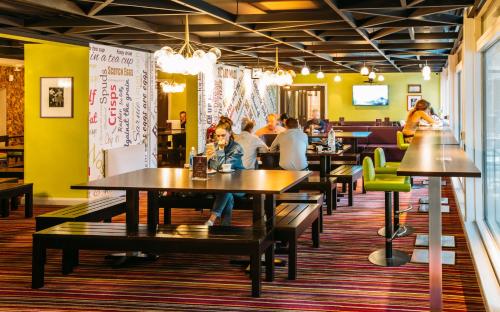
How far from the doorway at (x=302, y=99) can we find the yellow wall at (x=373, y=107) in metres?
0.21

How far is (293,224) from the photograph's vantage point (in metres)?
5.71

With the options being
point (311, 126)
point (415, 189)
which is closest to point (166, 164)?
point (311, 126)

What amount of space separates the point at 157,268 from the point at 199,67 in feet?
6.94

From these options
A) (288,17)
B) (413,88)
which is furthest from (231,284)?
(413,88)

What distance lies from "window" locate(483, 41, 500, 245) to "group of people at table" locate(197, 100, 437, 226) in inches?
96.7

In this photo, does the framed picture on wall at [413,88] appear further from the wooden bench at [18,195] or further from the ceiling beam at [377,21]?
the wooden bench at [18,195]

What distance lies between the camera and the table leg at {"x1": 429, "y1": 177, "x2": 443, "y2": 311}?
13.1 feet

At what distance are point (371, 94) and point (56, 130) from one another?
14.7m

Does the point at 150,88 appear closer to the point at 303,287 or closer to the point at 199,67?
the point at 199,67

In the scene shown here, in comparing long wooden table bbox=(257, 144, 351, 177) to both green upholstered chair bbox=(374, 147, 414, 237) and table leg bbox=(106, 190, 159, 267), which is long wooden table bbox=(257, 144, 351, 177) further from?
table leg bbox=(106, 190, 159, 267)

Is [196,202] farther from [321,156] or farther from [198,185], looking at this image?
[321,156]

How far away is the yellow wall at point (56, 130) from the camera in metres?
9.99

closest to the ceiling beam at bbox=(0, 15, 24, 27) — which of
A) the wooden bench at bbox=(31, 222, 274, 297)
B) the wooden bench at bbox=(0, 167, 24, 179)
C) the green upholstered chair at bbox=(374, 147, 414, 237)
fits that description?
the wooden bench at bbox=(0, 167, 24, 179)

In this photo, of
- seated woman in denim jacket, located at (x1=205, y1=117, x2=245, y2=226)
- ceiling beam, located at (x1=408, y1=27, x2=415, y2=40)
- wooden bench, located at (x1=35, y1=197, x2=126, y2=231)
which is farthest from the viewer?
ceiling beam, located at (x1=408, y1=27, x2=415, y2=40)
